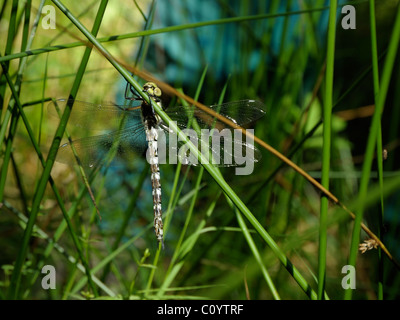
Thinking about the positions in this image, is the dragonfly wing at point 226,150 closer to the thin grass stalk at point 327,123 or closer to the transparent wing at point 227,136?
the transparent wing at point 227,136

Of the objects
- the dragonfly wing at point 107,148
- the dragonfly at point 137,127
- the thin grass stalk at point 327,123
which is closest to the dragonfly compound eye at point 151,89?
the dragonfly at point 137,127

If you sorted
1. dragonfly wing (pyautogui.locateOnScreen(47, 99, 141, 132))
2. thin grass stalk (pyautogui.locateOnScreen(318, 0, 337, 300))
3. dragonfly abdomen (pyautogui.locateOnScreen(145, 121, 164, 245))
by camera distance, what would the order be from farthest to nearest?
dragonfly wing (pyautogui.locateOnScreen(47, 99, 141, 132))
dragonfly abdomen (pyautogui.locateOnScreen(145, 121, 164, 245))
thin grass stalk (pyautogui.locateOnScreen(318, 0, 337, 300))

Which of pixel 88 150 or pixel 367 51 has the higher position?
pixel 367 51

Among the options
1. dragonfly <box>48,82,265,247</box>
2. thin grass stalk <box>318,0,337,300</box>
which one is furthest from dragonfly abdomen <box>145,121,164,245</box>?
thin grass stalk <box>318,0,337,300</box>

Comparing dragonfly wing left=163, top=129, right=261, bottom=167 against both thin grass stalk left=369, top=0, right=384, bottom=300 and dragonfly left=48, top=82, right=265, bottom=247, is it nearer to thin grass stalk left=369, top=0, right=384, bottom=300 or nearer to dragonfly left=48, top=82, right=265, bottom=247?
dragonfly left=48, top=82, right=265, bottom=247

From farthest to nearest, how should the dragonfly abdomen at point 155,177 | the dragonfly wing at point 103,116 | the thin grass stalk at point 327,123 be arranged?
the dragonfly wing at point 103,116 → the dragonfly abdomen at point 155,177 → the thin grass stalk at point 327,123

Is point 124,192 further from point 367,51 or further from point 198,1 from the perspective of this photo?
point 367,51
